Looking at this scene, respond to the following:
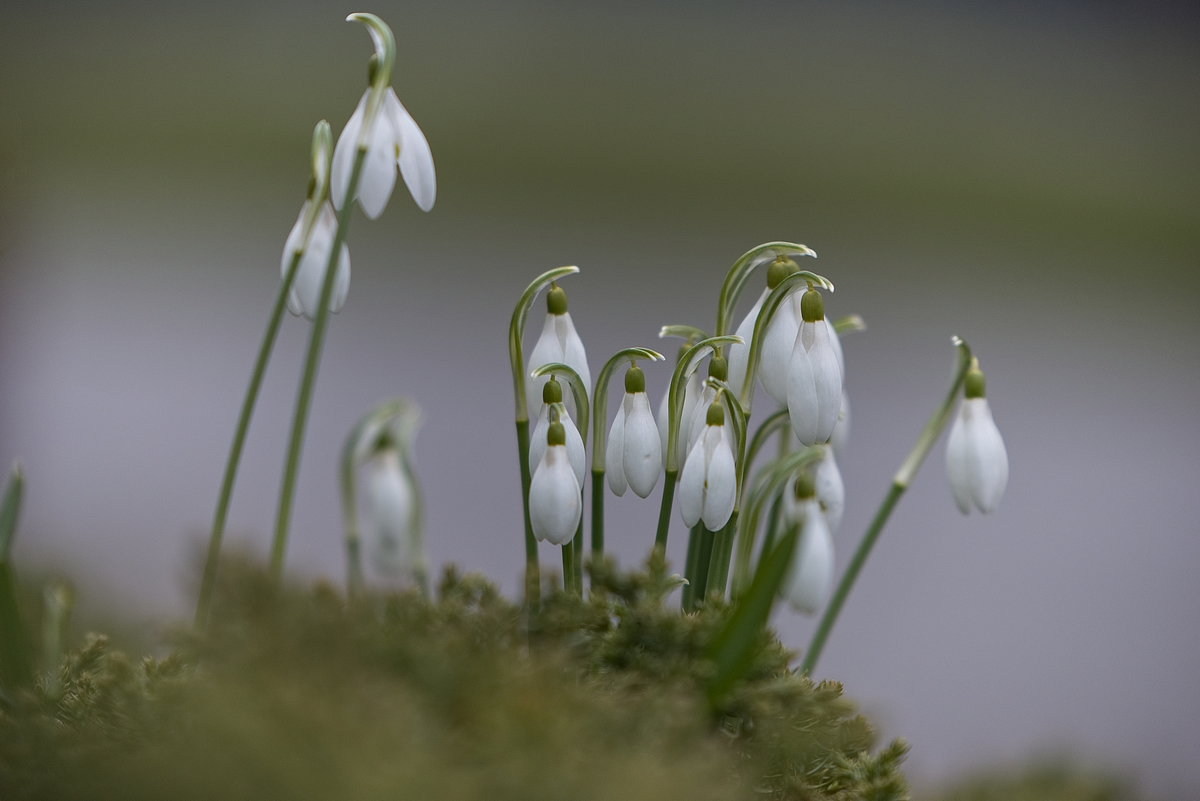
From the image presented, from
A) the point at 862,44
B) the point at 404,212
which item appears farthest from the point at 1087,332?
the point at 862,44

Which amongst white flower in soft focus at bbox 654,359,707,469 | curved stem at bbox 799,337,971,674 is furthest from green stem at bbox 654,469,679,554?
curved stem at bbox 799,337,971,674

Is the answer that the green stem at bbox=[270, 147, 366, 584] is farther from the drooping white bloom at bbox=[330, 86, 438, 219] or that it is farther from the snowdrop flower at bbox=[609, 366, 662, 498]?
the snowdrop flower at bbox=[609, 366, 662, 498]

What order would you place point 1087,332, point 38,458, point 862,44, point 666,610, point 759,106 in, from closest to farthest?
point 666,610 < point 38,458 < point 1087,332 < point 759,106 < point 862,44

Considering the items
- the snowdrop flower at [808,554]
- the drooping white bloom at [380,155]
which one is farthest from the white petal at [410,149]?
the snowdrop flower at [808,554]

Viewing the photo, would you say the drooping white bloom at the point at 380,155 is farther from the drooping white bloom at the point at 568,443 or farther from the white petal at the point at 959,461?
the white petal at the point at 959,461

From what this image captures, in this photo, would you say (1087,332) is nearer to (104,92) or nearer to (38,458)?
(38,458)
